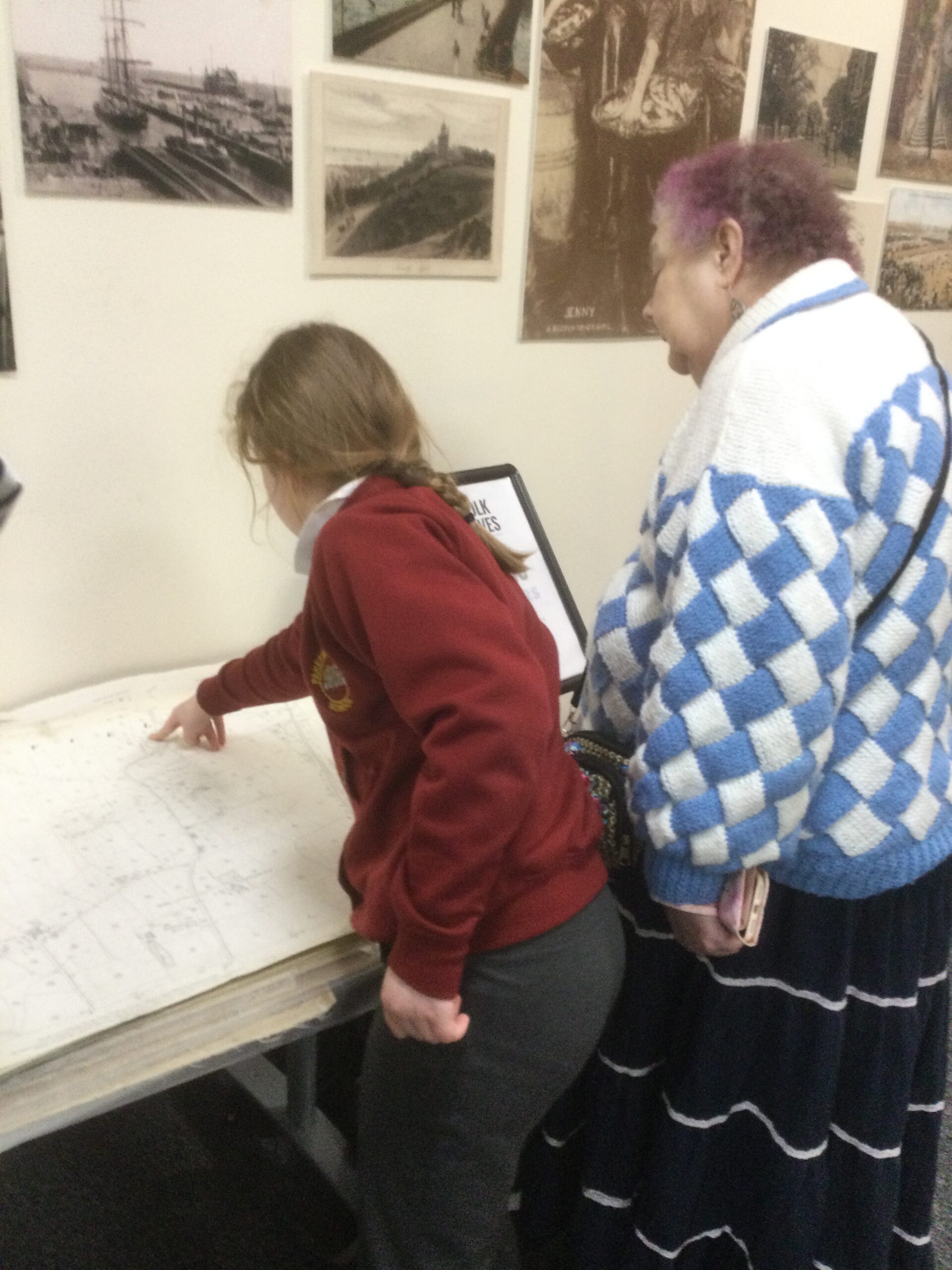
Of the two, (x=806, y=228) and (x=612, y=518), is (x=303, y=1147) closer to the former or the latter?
(x=612, y=518)

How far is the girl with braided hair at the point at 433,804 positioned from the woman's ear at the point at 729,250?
0.35 m

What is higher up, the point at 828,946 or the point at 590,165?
the point at 590,165

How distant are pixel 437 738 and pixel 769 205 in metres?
0.64

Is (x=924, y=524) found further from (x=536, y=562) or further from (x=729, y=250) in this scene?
(x=536, y=562)

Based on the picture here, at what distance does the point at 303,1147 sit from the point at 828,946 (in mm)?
795

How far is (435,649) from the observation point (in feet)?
2.48

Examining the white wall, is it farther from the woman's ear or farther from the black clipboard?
the woman's ear

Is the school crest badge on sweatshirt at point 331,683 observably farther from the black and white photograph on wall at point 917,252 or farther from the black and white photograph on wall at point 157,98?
the black and white photograph on wall at point 917,252

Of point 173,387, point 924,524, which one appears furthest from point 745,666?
point 173,387

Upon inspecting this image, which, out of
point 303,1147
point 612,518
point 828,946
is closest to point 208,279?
point 612,518

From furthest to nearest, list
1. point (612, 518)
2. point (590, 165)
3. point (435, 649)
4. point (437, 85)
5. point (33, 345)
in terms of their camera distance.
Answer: point (612, 518) < point (590, 165) < point (437, 85) < point (33, 345) < point (435, 649)

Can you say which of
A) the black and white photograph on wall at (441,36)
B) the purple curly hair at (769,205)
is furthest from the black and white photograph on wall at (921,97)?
the purple curly hair at (769,205)

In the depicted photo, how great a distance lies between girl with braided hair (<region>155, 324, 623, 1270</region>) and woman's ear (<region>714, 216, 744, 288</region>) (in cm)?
35

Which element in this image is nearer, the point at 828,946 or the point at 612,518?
the point at 828,946
